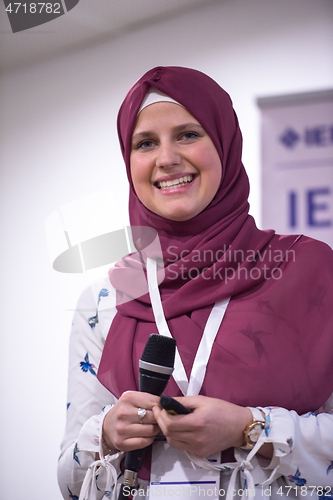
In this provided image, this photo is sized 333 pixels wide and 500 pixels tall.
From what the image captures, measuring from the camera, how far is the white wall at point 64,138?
1.42 m

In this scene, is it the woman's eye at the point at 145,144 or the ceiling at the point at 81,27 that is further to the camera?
the ceiling at the point at 81,27

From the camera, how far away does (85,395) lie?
1100 mm

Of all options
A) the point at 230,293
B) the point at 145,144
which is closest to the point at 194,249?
the point at 230,293

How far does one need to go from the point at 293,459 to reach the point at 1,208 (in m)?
1.26

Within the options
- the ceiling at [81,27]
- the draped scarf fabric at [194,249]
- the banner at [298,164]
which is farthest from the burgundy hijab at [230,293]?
the ceiling at [81,27]

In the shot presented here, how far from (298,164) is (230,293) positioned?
566 mm

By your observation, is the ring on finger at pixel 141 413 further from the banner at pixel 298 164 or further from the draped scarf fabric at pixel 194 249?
the banner at pixel 298 164

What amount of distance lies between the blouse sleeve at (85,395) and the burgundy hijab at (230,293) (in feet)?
0.18

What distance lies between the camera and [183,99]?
42.4 inches

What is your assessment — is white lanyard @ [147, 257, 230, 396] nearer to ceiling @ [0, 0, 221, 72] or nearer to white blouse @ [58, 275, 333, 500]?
white blouse @ [58, 275, 333, 500]

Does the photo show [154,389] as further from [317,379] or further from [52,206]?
[52,206]

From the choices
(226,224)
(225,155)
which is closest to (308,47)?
(225,155)

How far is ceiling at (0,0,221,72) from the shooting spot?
1.54 m

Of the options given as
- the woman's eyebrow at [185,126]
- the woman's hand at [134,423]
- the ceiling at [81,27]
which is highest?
the ceiling at [81,27]
